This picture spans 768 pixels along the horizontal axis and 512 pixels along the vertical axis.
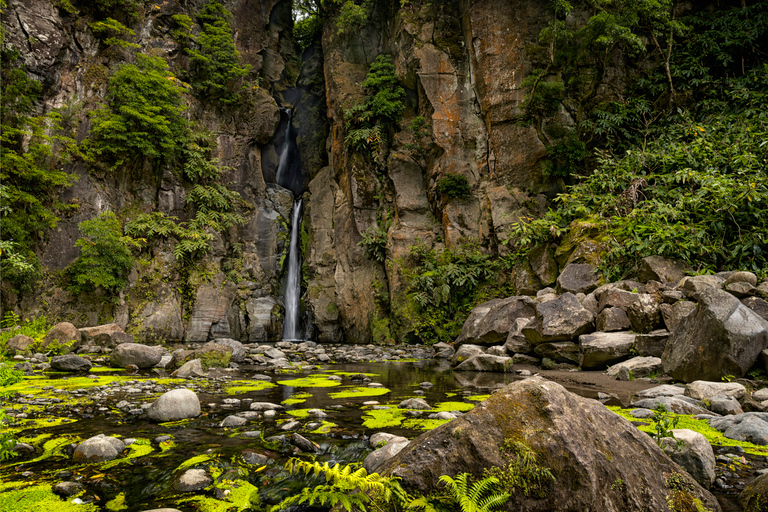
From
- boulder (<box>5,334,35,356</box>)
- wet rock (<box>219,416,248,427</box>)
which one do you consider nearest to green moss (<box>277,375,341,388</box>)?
wet rock (<box>219,416,248,427</box>)

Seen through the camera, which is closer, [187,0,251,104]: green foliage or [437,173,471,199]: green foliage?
[437,173,471,199]: green foliage

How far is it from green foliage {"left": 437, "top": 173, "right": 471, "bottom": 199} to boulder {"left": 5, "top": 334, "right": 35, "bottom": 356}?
513 inches

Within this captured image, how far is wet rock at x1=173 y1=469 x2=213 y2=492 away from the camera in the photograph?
2.51 m

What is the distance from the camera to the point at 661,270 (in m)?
8.13

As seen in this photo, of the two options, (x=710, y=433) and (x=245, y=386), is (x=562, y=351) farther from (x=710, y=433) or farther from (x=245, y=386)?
(x=245, y=386)

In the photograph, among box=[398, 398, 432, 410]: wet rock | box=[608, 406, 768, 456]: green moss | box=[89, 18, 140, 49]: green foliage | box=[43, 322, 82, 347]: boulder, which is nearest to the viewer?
box=[608, 406, 768, 456]: green moss

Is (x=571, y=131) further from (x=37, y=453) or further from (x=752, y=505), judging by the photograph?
(x=37, y=453)

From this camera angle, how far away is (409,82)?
17000 mm

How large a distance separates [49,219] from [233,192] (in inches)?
287

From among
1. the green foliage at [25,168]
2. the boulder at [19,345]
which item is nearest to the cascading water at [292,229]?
the green foliage at [25,168]

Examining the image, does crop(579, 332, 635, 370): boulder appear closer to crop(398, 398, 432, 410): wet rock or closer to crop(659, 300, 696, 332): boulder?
crop(659, 300, 696, 332): boulder

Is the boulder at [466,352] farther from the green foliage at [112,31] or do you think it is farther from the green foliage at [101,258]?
the green foliage at [112,31]

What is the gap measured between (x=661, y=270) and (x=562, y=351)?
2682 mm

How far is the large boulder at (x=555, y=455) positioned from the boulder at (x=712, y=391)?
3037 mm
